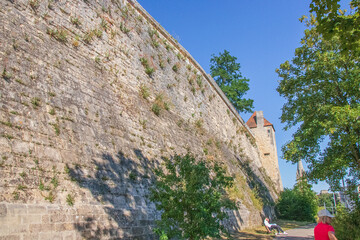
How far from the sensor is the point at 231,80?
3312 centimetres

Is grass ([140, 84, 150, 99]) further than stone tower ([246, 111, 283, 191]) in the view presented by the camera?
No

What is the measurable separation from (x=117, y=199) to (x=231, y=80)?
1134 inches

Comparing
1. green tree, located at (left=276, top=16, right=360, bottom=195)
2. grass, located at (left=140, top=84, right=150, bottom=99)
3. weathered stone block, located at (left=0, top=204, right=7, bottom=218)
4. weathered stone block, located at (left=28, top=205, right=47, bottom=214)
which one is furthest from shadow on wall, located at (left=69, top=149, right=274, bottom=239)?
green tree, located at (left=276, top=16, right=360, bottom=195)

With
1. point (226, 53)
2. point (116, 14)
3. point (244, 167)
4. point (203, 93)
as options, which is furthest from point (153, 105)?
point (226, 53)

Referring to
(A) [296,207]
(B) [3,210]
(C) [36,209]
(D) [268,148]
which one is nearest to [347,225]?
(C) [36,209]

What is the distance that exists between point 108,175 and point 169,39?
9.73 meters

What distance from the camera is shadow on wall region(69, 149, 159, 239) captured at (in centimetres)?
527

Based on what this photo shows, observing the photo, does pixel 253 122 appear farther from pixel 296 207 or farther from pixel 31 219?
pixel 31 219

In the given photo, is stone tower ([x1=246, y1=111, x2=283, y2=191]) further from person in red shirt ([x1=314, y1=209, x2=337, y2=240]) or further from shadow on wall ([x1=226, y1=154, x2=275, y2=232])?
person in red shirt ([x1=314, y1=209, x2=337, y2=240])

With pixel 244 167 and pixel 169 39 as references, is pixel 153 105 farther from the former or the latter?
pixel 244 167

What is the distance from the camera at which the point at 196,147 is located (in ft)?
39.1

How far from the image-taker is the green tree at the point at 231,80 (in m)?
31.5

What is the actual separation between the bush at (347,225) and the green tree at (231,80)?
924 inches

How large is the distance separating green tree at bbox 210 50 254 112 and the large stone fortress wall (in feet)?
66.4
